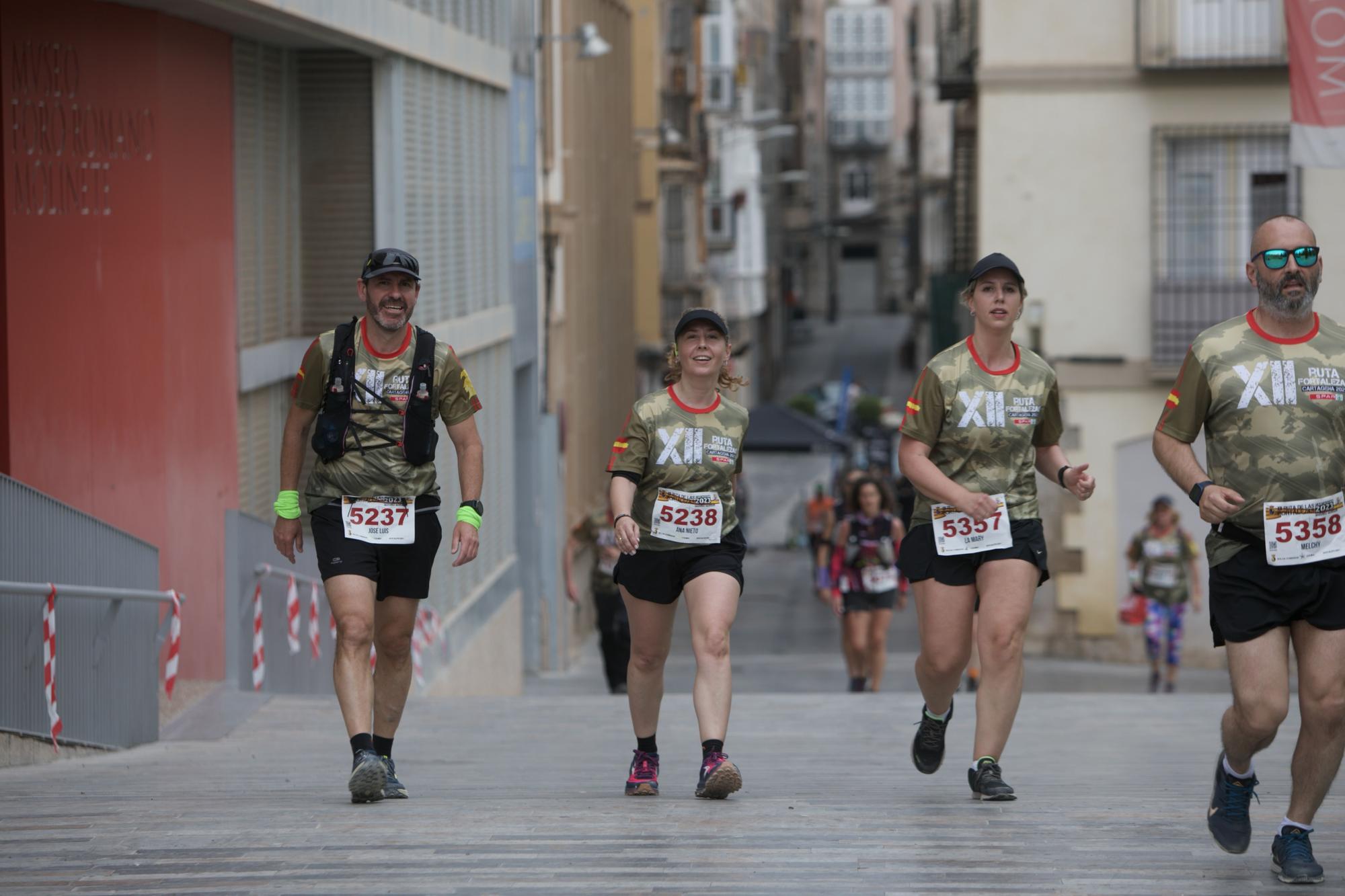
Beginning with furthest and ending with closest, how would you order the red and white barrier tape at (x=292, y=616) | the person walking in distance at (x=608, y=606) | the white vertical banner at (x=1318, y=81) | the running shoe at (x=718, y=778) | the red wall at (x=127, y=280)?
the white vertical banner at (x=1318, y=81)
the person walking in distance at (x=608, y=606)
the red and white barrier tape at (x=292, y=616)
the red wall at (x=127, y=280)
the running shoe at (x=718, y=778)

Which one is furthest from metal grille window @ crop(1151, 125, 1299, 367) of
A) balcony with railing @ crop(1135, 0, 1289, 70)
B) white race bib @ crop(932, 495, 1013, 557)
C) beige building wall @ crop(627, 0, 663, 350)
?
white race bib @ crop(932, 495, 1013, 557)

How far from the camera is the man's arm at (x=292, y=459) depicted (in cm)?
809

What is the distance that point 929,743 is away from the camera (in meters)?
8.58

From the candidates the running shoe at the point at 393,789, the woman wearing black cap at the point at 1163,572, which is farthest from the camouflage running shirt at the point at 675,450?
the woman wearing black cap at the point at 1163,572

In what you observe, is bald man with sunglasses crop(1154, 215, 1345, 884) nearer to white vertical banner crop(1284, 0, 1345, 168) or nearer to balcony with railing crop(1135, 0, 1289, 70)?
white vertical banner crop(1284, 0, 1345, 168)

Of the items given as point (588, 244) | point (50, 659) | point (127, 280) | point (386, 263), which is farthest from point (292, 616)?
point (588, 244)

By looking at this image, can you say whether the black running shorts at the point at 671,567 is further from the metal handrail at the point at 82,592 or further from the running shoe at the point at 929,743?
the metal handrail at the point at 82,592

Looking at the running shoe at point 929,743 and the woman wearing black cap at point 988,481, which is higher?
the woman wearing black cap at point 988,481

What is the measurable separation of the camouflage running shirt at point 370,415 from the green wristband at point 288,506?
121mm

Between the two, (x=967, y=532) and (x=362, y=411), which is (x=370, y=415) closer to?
(x=362, y=411)

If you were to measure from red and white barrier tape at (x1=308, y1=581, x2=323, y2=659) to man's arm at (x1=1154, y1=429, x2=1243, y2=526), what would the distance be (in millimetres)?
9458

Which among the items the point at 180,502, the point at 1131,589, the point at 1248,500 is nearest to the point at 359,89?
the point at 180,502

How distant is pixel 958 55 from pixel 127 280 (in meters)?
23.3

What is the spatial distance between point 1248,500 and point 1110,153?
20.3 m
